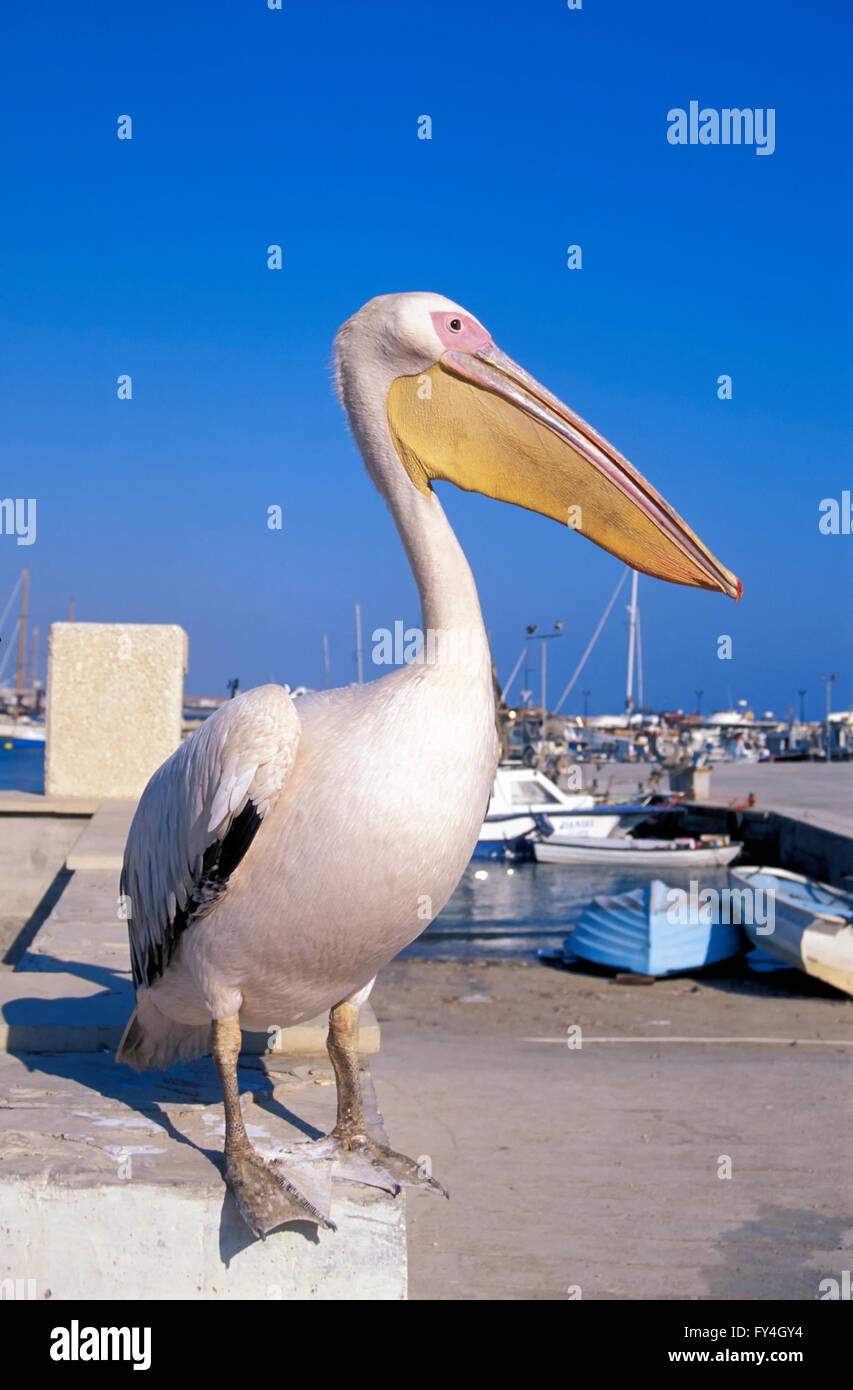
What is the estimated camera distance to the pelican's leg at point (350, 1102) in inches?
114

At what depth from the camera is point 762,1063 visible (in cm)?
762

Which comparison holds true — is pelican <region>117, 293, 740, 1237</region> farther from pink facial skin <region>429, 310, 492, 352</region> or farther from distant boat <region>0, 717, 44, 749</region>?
distant boat <region>0, 717, 44, 749</region>

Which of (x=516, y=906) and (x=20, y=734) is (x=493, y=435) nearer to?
(x=516, y=906)

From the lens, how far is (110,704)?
372 inches

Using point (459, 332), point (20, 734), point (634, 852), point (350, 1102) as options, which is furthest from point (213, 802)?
point (20, 734)

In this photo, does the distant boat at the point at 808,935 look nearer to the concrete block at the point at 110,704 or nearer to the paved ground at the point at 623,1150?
the paved ground at the point at 623,1150

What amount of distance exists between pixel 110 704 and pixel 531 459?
727cm

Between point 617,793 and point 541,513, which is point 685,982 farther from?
point 617,793

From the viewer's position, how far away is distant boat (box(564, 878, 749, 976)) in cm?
1134

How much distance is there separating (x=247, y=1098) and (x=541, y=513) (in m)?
1.91

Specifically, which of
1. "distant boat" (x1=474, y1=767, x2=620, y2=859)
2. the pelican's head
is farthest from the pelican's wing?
"distant boat" (x1=474, y1=767, x2=620, y2=859)

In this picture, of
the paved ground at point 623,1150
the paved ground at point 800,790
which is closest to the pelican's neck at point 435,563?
the paved ground at point 623,1150

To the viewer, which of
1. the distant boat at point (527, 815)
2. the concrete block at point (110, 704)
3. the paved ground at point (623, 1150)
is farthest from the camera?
the distant boat at point (527, 815)

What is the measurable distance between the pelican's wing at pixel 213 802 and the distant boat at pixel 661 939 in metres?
9.08
